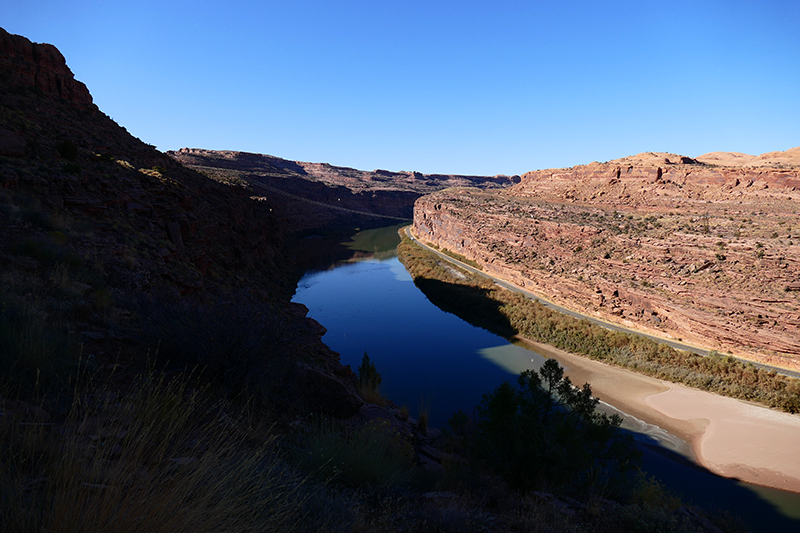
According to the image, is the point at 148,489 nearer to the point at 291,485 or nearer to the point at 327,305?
the point at 291,485

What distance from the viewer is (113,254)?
10.1 meters

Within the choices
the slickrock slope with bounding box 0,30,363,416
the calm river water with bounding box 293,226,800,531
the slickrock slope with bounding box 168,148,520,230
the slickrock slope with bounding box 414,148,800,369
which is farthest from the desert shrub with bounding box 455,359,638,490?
the slickrock slope with bounding box 168,148,520,230

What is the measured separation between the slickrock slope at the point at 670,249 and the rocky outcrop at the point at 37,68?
1279 inches

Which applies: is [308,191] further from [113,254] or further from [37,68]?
[113,254]

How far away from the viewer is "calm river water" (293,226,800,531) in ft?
34.4

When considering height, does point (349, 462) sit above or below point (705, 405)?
above

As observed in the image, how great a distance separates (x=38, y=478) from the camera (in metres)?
2.18

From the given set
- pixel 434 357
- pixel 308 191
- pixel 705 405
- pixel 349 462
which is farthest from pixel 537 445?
pixel 308 191

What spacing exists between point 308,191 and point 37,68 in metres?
68.4

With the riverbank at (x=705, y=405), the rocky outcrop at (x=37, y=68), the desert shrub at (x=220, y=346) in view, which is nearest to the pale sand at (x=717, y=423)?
the riverbank at (x=705, y=405)

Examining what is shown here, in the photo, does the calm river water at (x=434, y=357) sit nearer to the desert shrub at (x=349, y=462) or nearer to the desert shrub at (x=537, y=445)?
the desert shrub at (x=537, y=445)

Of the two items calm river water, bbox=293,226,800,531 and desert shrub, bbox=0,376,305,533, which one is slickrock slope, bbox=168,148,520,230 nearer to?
calm river water, bbox=293,226,800,531

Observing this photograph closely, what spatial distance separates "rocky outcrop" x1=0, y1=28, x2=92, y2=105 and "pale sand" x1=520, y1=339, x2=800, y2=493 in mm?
31525

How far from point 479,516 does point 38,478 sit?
3.63 meters
